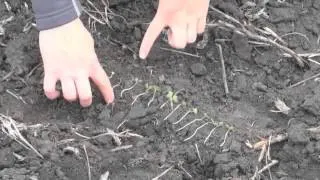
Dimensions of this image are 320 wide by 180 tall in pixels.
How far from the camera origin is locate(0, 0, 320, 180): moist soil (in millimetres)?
2000

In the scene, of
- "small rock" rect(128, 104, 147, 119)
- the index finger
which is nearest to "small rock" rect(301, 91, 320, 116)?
"small rock" rect(128, 104, 147, 119)

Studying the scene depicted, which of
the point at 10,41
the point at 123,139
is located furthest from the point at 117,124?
the point at 10,41

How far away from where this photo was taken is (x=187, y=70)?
91.6 inches

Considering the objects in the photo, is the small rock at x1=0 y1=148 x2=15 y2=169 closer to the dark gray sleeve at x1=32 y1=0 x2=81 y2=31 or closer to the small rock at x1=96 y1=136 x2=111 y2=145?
the small rock at x1=96 y1=136 x2=111 y2=145

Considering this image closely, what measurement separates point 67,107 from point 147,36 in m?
0.34

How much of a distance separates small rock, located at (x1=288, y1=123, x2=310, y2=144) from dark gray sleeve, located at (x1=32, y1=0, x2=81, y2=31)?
0.74m

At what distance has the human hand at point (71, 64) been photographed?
2.07 m

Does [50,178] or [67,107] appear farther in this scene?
[67,107]

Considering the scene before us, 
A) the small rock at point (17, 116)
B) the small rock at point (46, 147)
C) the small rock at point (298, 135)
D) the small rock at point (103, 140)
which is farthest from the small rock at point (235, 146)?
the small rock at point (17, 116)

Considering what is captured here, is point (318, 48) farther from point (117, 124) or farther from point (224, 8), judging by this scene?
point (117, 124)

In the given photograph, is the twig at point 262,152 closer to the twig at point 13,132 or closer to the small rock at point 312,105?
the small rock at point 312,105

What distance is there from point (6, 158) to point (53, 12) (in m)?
0.45

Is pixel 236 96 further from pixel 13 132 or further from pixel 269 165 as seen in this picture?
pixel 13 132

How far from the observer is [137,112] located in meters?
2.13
